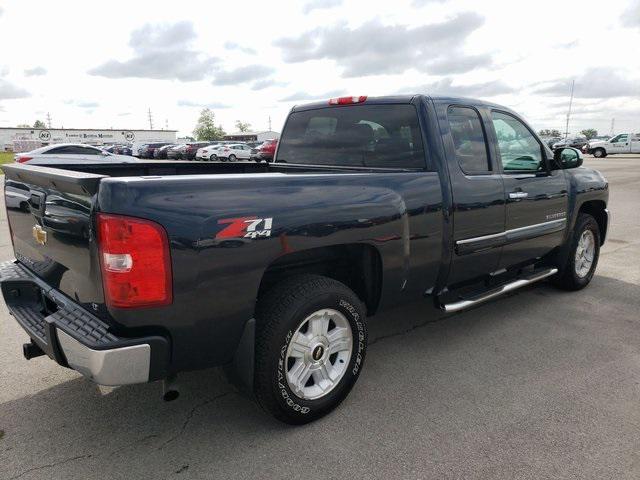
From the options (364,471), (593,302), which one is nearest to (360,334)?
(364,471)

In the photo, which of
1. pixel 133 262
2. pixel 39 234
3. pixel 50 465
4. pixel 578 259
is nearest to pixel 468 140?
pixel 578 259

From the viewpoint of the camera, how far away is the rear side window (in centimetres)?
361

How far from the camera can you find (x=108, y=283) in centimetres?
217

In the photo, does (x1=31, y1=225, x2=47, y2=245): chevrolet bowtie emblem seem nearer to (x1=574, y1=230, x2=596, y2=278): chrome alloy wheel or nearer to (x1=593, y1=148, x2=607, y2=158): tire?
(x1=574, y1=230, x2=596, y2=278): chrome alloy wheel

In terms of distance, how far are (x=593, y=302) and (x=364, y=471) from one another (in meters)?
3.59

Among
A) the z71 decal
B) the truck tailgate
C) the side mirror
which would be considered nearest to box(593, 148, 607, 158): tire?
the side mirror

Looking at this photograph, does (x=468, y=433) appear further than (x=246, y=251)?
Yes

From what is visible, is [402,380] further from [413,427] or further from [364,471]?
[364,471]

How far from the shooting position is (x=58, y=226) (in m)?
2.51

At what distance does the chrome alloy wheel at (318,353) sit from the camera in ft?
9.11

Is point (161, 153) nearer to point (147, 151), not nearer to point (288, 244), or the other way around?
point (147, 151)

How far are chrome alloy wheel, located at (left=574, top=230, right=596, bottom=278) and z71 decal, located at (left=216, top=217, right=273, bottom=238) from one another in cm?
391

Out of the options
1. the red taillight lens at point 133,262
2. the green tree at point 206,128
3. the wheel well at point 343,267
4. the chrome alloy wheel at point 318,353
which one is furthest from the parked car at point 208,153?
the green tree at point 206,128

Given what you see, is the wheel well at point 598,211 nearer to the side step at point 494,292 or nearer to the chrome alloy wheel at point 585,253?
the chrome alloy wheel at point 585,253
